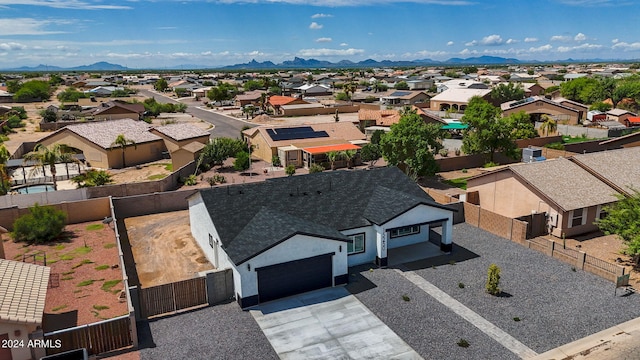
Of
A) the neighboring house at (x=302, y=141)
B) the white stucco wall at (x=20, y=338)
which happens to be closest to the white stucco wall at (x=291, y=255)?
the white stucco wall at (x=20, y=338)

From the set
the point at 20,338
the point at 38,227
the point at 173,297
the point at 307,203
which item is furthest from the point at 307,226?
the point at 38,227

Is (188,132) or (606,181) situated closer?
(606,181)

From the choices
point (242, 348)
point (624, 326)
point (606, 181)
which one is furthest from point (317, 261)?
point (606, 181)

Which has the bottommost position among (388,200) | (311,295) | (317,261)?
(311,295)

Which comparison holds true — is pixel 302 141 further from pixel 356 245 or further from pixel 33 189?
pixel 356 245

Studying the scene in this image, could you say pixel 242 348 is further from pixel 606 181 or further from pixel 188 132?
pixel 188 132

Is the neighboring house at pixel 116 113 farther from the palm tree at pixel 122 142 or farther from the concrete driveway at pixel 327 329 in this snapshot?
the concrete driveway at pixel 327 329
